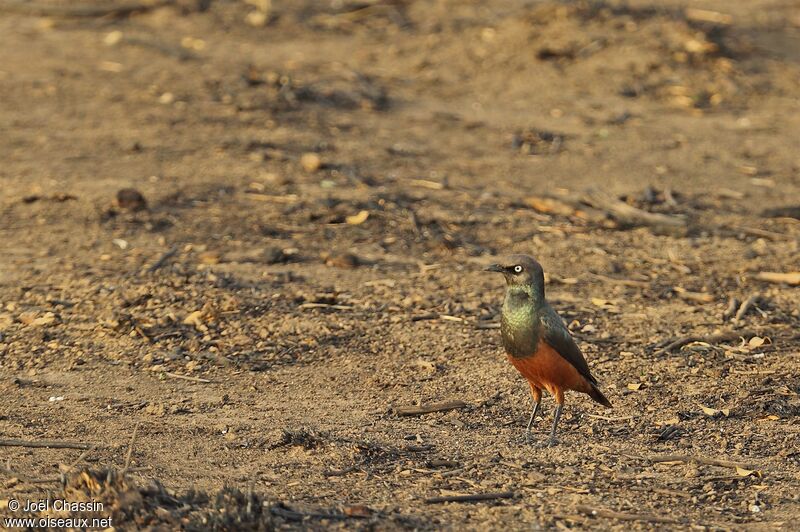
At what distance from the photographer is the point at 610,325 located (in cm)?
730

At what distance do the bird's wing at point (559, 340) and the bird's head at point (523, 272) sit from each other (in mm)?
162

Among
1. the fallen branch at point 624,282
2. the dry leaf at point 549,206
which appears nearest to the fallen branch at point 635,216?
the dry leaf at point 549,206

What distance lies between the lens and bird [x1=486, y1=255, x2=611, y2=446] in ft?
18.2

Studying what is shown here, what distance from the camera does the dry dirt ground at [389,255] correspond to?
5316 mm

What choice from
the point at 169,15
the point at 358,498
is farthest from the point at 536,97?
the point at 358,498

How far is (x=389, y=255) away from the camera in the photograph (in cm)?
845

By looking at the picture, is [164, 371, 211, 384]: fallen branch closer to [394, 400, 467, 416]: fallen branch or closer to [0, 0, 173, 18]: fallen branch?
[394, 400, 467, 416]: fallen branch

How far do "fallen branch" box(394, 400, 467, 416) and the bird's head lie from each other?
0.92m

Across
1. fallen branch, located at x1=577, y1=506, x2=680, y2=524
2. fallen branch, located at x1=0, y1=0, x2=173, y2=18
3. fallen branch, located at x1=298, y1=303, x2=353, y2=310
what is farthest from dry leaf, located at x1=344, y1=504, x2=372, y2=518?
fallen branch, located at x1=0, y1=0, x2=173, y2=18

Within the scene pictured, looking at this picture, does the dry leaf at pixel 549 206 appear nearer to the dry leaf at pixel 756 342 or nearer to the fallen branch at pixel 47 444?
the dry leaf at pixel 756 342

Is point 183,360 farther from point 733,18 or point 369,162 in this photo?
point 733,18

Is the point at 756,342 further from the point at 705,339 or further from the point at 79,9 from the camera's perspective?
the point at 79,9

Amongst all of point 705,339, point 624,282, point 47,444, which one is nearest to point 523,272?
point 705,339

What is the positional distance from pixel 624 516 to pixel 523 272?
1.32 m
